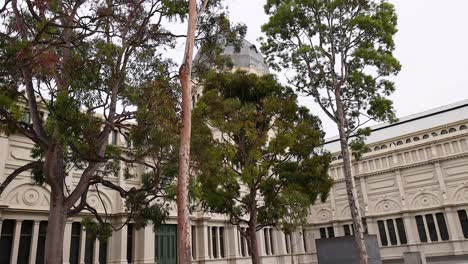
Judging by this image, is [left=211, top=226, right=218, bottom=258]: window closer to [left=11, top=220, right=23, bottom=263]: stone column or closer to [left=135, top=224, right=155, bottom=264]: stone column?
[left=135, top=224, right=155, bottom=264]: stone column

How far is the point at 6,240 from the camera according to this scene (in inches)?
654

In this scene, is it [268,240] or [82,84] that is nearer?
[82,84]

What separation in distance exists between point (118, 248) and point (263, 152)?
33.9 ft

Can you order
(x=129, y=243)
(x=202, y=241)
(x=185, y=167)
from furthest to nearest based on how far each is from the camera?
(x=202, y=241) → (x=129, y=243) → (x=185, y=167)

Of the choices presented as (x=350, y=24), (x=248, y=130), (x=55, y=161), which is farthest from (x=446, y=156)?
(x=55, y=161)

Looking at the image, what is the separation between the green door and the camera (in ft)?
71.2

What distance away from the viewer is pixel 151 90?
32.7 feet

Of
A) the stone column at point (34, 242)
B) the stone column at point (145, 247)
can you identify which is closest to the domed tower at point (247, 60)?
the stone column at point (145, 247)

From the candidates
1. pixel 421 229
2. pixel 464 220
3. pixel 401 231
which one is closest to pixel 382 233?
pixel 401 231

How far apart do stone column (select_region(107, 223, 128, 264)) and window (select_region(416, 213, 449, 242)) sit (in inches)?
974

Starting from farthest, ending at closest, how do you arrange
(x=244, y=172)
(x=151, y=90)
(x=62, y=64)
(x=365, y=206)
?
1. (x=365, y=206)
2. (x=244, y=172)
3. (x=151, y=90)
4. (x=62, y=64)

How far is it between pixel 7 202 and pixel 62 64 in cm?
1073

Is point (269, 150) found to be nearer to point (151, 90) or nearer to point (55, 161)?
point (151, 90)

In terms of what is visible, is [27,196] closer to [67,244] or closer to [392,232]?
[67,244]
